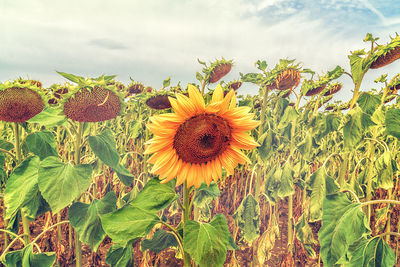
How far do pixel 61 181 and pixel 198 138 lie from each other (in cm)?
57

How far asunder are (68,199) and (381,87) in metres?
2.13

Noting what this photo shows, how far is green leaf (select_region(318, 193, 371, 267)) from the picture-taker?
111 centimetres

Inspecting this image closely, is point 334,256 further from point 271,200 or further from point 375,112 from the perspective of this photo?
point 375,112

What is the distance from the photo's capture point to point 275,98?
5.77 feet

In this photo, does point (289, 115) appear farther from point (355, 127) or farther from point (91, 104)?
point (91, 104)

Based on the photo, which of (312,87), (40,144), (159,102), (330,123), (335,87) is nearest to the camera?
(40,144)

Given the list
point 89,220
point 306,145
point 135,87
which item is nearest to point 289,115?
point 306,145

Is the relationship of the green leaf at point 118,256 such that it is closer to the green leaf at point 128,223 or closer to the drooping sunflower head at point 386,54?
the green leaf at point 128,223

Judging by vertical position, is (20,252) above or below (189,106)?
below

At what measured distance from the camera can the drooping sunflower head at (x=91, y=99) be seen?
97 cm

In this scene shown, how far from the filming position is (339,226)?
3.76 feet

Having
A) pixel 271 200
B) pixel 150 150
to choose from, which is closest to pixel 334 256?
pixel 271 200

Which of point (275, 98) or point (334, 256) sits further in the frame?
point (275, 98)

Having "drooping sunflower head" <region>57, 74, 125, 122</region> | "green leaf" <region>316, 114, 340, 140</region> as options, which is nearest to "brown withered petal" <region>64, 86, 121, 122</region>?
"drooping sunflower head" <region>57, 74, 125, 122</region>
